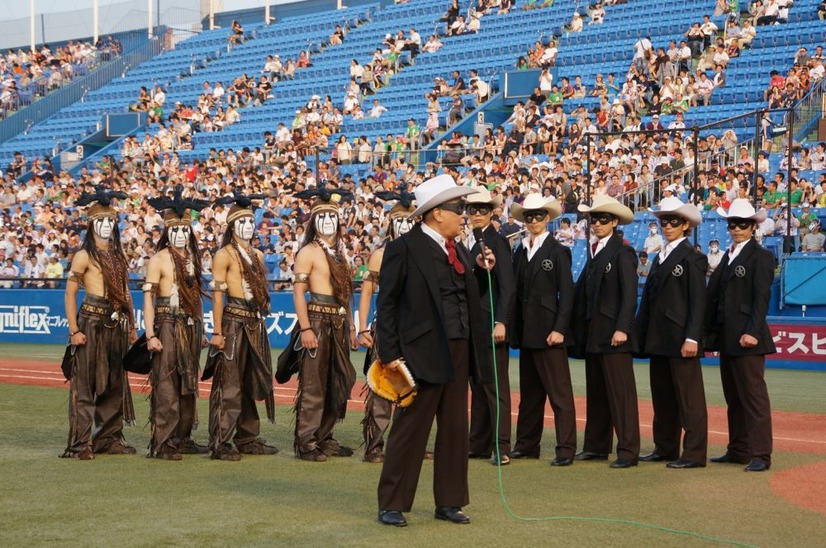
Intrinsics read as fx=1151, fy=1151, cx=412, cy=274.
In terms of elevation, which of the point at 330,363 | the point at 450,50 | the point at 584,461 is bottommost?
the point at 584,461

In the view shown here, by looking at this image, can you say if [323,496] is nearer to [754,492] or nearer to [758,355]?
[754,492]

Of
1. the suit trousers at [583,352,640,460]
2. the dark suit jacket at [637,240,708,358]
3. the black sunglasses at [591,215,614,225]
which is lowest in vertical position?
the suit trousers at [583,352,640,460]

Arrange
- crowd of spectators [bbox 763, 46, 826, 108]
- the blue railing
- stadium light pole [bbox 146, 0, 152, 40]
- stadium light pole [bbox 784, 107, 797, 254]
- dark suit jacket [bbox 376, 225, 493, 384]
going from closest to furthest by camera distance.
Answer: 1. dark suit jacket [bbox 376, 225, 493, 384]
2. stadium light pole [bbox 784, 107, 797, 254]
3. crowd of spectators [bbox 763, 46, 826, 108]
4. the blue railing
5. stadium light pole [bbox 146, 0, 152, 40]

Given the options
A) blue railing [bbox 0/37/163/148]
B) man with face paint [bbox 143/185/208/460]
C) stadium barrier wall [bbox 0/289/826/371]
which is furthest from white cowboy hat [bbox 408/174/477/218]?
blue railing [bbox 0/37/163/148]

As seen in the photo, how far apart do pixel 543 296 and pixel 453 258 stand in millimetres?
2607

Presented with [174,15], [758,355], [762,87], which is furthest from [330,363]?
[174,15]

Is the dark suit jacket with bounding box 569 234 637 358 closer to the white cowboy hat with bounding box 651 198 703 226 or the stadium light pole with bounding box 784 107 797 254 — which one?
the white cowboy hat with bounding box 651 198 703 226

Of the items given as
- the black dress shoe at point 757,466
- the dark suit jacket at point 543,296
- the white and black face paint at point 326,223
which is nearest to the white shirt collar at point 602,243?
the dark suit jacket at point 543,296

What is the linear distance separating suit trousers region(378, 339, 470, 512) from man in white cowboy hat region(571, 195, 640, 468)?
2.49 m

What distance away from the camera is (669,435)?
9.39 m

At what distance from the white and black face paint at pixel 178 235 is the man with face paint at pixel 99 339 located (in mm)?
→ 466

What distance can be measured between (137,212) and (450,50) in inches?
439

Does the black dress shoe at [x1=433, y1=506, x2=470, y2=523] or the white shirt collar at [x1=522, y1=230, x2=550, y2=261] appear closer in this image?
the black dress shoe at [x1=433, y1=506, x2=470, y2=523]

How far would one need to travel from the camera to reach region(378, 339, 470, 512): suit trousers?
6.93m
